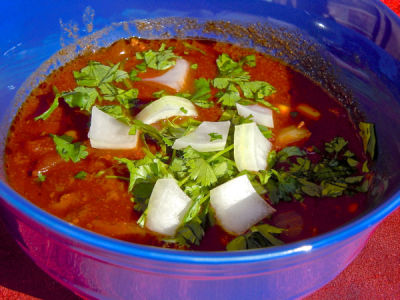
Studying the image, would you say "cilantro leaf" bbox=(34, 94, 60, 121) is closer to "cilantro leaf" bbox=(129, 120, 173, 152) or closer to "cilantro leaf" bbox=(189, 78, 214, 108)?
"cilantro leaf" bbox=(129, 120, 173, 152)

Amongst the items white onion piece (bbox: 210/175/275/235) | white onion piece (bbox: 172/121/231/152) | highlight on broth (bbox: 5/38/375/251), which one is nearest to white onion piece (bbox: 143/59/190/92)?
highlight on broth (bbox: 5/38/375/251)

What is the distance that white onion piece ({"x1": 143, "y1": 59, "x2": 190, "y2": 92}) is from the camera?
170cm

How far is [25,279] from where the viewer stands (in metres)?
1.39

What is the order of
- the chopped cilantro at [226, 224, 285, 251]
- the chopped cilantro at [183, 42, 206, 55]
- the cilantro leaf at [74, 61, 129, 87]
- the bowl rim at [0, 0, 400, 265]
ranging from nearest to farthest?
the bowl rim at [0, 0, 400, 265], the chopped cilantro at [226, 224, 285, 251], the cilantro leaf at [74, 61, 129, 87], the chopped cilantro at [183, 42, 206, 55]

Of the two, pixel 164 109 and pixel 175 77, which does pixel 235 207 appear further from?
pixel 175 77

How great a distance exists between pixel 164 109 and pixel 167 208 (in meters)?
0.39

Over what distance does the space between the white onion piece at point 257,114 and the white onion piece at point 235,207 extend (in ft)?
1.14

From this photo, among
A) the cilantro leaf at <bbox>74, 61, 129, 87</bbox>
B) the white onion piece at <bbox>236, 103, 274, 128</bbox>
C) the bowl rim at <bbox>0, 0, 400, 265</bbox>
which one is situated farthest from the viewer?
the cilantro leaf at <bbox>74, 61, 129, 87</bbox>

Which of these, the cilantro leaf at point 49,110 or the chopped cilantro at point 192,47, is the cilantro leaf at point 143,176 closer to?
the cilantro leaf at point 49,110

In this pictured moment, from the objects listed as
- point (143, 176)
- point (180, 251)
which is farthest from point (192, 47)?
point (180, 251)

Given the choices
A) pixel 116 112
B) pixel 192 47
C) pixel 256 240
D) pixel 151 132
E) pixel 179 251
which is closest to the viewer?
pixel 179 251

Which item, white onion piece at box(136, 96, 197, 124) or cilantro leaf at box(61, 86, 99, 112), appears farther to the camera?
cilantro leaf at box(61, 86, 99, 112)

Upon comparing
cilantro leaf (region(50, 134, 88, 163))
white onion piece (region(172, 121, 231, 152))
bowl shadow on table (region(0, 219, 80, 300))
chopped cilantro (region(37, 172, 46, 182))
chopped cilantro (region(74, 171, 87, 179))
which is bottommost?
A: bowl shadow on table (region(0, 219, 80, 300))

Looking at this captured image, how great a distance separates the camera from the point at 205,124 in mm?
1404
